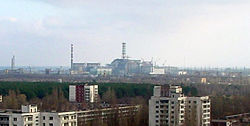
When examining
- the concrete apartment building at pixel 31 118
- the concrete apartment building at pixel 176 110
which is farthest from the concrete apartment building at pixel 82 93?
the concrete apartment building at pixel 31 118

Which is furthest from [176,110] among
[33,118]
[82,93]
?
[82,93]

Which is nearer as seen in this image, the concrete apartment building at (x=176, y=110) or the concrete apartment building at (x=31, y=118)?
the concrete apartment building at (x=31, y=118)

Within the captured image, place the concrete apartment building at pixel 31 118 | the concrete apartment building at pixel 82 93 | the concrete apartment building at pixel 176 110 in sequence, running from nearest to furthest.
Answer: the concrete apartment building at pixel 31 118 < the concrete apartment building at pixel 176 110 < the concrete apartment building at pixel 82 93

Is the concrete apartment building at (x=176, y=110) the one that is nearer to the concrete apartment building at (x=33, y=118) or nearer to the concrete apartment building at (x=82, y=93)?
the concrete apartment building at (x=33, y=118)

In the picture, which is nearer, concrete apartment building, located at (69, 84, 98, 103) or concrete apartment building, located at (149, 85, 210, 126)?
concrete apartment building, located at (149, 85, 210, 126)

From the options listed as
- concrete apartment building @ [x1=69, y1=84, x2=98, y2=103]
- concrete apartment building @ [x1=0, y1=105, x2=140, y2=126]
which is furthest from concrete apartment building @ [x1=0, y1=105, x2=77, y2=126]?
concrete apartment building @ [x1=69, y1=84, x2=98, y2=103]

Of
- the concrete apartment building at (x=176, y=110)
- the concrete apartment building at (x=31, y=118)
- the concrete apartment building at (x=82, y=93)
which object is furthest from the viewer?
the concrete apartment building at (x=82, y=93)

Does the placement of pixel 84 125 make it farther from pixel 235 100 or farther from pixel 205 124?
pixel 235 100

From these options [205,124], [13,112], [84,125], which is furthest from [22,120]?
[205,124]

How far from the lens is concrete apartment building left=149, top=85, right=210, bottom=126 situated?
17.4 metres

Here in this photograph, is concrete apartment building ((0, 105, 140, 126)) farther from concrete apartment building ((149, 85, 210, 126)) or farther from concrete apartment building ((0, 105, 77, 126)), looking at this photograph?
concrete apartment building ((149, 85, 210, 126))

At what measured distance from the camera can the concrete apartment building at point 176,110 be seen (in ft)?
57.1

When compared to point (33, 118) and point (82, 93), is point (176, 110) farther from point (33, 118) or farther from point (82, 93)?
point (82, 93)

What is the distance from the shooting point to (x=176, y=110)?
57.1 feet
